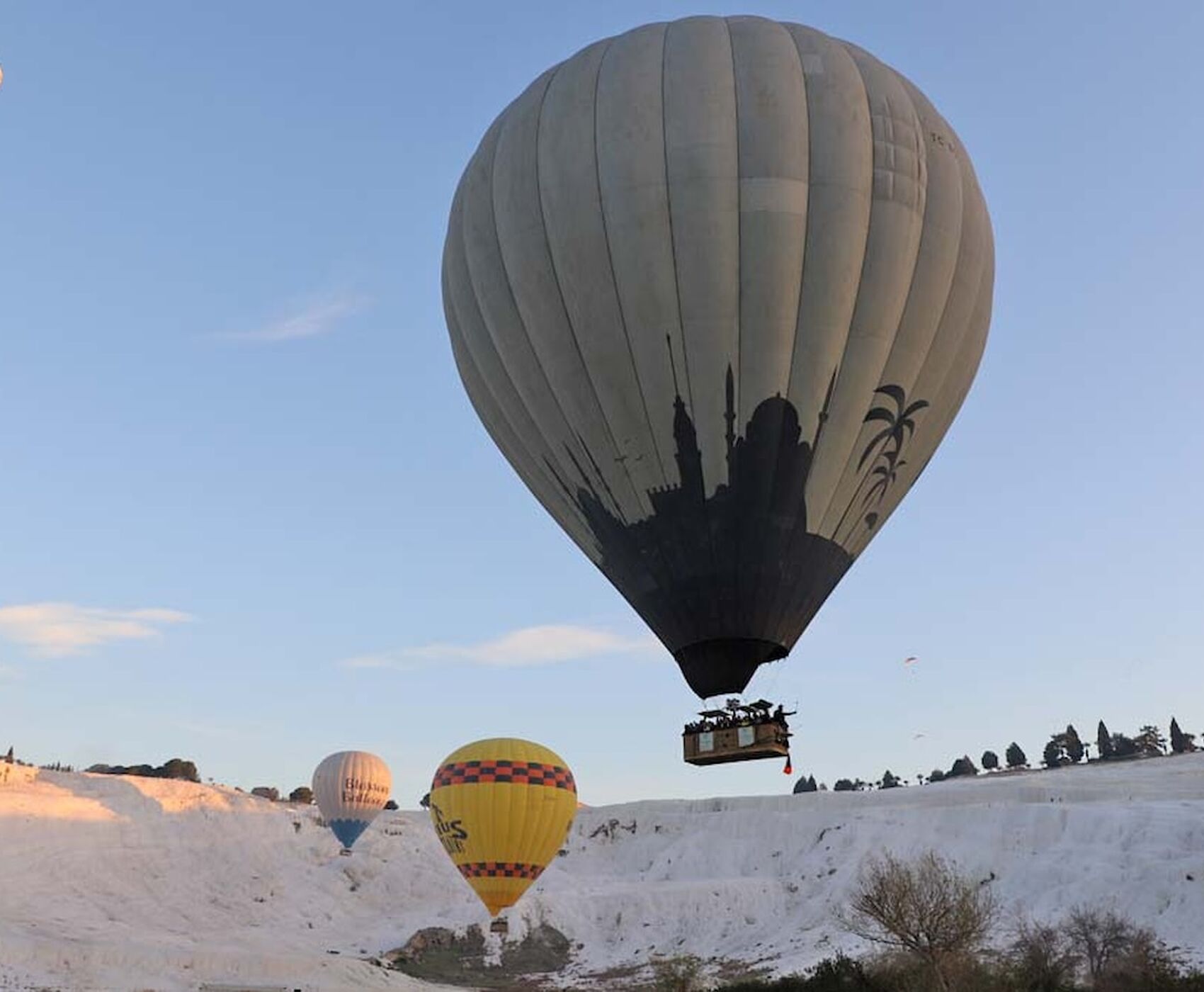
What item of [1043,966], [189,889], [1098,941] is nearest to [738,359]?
[1043,966]

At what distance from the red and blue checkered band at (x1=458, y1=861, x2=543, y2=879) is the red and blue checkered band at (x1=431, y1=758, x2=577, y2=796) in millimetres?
3125

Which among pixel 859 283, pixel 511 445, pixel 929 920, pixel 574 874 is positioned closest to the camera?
pixel 859 283

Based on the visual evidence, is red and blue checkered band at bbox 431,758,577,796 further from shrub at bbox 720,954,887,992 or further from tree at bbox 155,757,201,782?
tree at bbox 155,757,201,782

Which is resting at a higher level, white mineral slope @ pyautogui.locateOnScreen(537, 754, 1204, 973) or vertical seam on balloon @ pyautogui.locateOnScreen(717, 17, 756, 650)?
vertical seam on balloon @ pyautogui.locateOnScreen(717, 17, 756, 650)

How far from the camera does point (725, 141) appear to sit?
21.7 metres

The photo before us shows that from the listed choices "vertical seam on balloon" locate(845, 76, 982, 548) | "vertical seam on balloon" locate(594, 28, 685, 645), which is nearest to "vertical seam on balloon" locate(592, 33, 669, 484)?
Result: "vertical seam on balloon" locate(594, 28, 685, 645)

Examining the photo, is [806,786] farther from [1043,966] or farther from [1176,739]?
[1043,966]

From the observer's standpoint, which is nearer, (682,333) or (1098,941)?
(682,333)

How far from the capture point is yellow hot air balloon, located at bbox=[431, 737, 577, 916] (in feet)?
137

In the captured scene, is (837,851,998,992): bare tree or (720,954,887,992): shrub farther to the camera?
(720,954,887,992): shrub

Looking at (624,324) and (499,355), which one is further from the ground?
(499,355)

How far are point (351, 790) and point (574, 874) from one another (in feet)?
75.3

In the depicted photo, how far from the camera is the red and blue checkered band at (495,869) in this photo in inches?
1658

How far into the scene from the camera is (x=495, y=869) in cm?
4212
